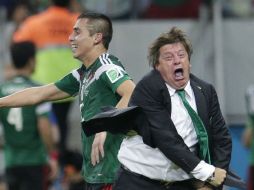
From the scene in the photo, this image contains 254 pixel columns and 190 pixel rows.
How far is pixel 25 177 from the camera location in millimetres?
11773

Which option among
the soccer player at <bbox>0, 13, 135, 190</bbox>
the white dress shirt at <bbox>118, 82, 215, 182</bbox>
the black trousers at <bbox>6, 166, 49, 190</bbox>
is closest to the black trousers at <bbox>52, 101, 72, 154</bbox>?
the black trousers at <bbox>6, 166, 49, 190</bbox>

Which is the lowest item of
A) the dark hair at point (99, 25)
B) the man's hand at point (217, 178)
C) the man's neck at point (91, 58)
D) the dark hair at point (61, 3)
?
the man's hand at point (217, 178)

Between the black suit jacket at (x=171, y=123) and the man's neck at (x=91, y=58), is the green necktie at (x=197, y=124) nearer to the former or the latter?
the black suit jacket at (x=171, y=123)

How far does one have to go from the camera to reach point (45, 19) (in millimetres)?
13203

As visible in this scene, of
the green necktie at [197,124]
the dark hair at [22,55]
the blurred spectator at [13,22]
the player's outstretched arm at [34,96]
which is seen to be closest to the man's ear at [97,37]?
the player's outstretched arm at [34,96]

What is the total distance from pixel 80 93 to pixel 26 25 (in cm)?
463

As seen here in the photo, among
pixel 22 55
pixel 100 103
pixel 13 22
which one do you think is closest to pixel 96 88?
pixel 100 103

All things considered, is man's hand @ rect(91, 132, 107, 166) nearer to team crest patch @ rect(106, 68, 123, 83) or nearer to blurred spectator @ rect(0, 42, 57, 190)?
team crest patch @ rect(106, 68, 123, 83)

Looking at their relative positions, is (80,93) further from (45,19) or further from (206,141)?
(45,19)

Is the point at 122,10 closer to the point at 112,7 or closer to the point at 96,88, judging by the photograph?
the point at 112,7

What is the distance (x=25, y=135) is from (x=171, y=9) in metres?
4.05

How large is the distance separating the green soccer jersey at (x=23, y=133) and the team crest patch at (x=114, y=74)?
9.67 ft

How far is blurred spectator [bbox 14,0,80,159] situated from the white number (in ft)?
5.32

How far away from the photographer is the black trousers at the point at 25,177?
38.5ft
